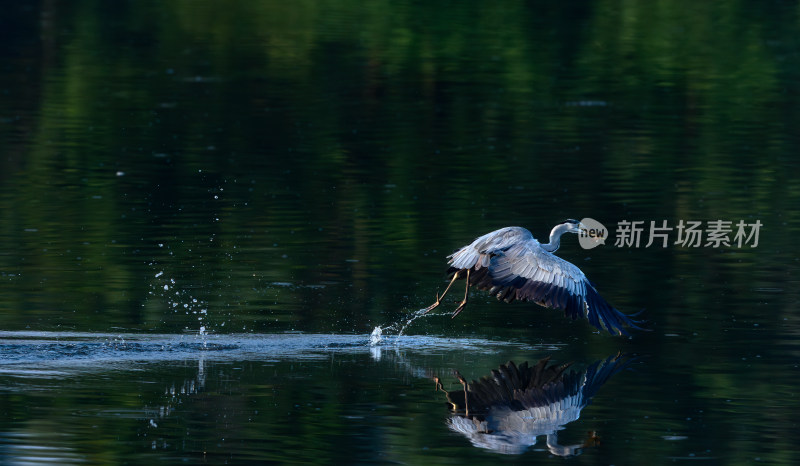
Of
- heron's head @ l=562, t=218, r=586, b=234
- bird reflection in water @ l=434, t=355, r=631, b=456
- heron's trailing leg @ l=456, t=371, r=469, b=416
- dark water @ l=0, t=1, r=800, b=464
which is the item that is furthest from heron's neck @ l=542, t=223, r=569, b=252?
heron's trailing leg @ l=456, t=371, r=469, b=416

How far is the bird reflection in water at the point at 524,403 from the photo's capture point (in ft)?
30.2

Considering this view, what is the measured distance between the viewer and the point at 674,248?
16516mm

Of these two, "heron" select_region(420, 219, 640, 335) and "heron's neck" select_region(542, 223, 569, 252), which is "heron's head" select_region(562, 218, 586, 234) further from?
"heron" select_region(420, 219, 640, 335)

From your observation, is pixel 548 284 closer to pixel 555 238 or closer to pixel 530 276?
pixel 530 276

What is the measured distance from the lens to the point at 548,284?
11.7m

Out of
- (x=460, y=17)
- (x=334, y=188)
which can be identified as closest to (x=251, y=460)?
(x=334, y=188)

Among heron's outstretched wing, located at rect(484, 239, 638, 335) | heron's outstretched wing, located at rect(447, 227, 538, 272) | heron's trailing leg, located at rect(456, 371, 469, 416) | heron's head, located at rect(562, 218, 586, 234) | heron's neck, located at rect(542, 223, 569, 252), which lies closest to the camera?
heron's trailing leg, located at rect(456, 371, 469, 416)

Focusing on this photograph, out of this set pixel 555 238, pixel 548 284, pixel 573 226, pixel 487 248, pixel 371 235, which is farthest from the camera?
pixel 371 235

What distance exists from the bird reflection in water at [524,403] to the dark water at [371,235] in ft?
0.22

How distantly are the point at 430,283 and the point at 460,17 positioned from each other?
26.6 meters

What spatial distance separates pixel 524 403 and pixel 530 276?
1.93 metres

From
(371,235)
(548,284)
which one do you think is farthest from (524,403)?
(371,235)

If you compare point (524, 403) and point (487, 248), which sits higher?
point (487, 248)

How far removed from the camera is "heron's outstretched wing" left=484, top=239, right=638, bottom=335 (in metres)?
11.5
